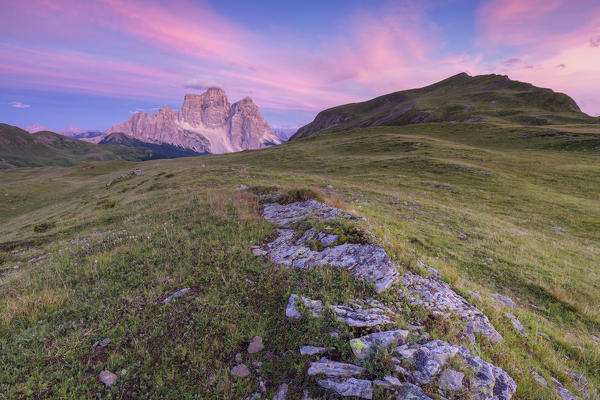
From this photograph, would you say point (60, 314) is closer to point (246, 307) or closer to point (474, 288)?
point (246, 307)

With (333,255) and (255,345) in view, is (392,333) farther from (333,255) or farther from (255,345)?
(333,255)

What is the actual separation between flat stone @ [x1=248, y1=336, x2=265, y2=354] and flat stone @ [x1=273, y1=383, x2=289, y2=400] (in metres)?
0.91

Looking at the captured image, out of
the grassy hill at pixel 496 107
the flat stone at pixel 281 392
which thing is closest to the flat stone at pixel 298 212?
the flat stone at pixel 281 392

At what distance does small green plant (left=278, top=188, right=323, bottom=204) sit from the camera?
13.6 metres

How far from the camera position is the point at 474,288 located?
7.52 metres

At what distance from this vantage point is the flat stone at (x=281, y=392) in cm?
398

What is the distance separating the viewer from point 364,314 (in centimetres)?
504

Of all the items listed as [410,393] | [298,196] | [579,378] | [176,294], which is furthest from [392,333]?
[298,196]

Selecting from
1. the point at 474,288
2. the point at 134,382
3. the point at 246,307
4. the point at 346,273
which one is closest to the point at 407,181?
the point at 474,288

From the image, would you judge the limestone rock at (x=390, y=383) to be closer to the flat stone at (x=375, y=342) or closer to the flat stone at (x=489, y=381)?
the flat stone at (x=375, y=342)

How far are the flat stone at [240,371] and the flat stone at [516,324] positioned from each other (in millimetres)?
6671

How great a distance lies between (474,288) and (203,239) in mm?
9998

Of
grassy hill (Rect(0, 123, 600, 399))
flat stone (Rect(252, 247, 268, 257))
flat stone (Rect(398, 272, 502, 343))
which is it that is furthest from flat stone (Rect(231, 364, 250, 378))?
flat stone (Rect(252, 247, 268, 257))

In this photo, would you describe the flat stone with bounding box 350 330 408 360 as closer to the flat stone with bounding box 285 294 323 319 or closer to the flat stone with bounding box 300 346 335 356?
the flat stone with bounding box 300 346 335 356
